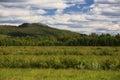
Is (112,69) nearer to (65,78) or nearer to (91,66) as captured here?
(91,66)

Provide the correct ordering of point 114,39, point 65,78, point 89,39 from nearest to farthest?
point 65,78, point 114,39, point 89,39

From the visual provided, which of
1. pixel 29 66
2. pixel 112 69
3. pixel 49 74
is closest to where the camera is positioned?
pixel 49 74

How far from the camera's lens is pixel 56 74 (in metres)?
27.1

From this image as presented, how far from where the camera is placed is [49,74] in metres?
27.0

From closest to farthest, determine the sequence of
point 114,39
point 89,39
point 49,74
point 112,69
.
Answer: point 49,74 → point 112,69 → point 114,39 → point 89,39

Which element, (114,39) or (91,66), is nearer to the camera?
(91,66)

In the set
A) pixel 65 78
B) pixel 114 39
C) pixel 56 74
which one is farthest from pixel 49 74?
pixel 114 39

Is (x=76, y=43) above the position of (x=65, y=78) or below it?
below

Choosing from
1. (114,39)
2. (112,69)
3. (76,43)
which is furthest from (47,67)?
(76,43)

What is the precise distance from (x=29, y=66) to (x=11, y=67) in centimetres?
196

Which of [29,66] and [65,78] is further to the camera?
[29,66]

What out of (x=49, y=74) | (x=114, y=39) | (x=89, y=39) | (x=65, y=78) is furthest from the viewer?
(x=89, y=39)

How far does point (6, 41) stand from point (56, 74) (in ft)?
414

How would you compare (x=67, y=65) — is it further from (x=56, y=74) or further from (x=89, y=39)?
(x=89, y=39)
